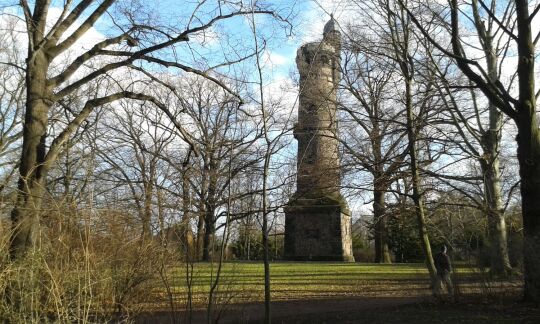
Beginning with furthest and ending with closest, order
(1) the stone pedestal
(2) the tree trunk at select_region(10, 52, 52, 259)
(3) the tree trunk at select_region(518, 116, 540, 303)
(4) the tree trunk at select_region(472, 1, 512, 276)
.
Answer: (1) the stone pedestal → (4) the tree trunk at select_region(472, 1, 512, 276) → (3) the tree trunk at select_region(518, 116, 540, 303) → (2) the tree trunk at select_region(10, 52, 52, 259)

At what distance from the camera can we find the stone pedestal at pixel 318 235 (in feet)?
113

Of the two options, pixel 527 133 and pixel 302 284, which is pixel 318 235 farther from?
pixel 527 133

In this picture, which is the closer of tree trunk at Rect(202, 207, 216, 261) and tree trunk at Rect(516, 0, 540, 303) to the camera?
tree trunk at Rect(202, 207, 216, 261)

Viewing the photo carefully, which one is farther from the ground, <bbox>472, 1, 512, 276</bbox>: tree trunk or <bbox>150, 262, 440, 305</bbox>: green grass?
<bbox>472, 1, 512, 276</bbox>: tree trunk

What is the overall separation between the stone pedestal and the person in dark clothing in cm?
2199

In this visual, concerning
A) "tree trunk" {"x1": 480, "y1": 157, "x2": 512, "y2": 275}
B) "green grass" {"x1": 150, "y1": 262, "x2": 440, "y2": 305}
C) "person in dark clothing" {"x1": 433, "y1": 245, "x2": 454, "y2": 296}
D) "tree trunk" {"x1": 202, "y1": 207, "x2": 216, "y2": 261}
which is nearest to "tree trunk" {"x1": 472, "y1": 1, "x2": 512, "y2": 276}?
"tree trunk" {"x1": 480, "y1": 157, "x2": 512, "y2": 275}

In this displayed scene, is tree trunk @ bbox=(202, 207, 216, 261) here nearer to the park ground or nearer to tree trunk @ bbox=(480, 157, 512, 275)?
the park ground

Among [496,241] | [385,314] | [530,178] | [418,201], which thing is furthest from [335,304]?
[530,178]

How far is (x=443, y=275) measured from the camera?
1155cm

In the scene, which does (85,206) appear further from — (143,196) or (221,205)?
(221,205)

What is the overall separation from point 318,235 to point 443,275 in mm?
23577

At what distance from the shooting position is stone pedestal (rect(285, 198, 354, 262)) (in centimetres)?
3456

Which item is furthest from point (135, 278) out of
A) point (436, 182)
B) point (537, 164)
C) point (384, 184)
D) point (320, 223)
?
point (320, 223)

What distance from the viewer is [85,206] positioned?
6.85m
